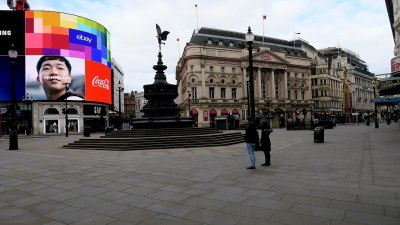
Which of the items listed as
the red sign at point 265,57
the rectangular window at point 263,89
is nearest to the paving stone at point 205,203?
the red sign at point 265,57

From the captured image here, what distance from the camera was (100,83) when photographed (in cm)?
6234

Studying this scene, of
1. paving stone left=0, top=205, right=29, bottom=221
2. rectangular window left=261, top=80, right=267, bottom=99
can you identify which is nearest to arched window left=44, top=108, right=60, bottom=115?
rectangular window left=261, top=80, right=267, bottom=99

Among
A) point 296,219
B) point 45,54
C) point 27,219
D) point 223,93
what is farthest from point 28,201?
point 223,93

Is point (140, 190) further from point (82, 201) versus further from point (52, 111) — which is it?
point (52, 111)

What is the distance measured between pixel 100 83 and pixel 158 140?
47.9 m

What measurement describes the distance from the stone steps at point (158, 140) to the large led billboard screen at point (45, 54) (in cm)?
3903

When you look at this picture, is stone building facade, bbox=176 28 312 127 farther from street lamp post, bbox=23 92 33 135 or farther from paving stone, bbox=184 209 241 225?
paving stone, bbox=184 209 241 225

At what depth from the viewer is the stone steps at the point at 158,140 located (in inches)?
735

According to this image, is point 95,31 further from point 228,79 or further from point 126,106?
point 126,106

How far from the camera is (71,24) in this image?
56.7m

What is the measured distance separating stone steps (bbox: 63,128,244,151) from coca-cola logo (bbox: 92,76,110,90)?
4157 cm

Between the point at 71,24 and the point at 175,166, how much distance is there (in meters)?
55.3

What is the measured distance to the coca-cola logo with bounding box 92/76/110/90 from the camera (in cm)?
6044

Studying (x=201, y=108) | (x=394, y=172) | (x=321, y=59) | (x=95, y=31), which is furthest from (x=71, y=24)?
(x=321, y=59)
